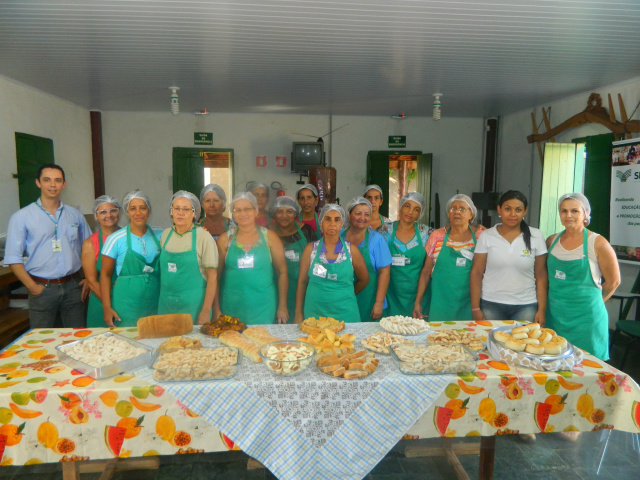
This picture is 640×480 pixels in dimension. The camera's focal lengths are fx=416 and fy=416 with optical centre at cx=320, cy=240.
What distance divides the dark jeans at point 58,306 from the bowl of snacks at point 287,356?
2418 millimetres

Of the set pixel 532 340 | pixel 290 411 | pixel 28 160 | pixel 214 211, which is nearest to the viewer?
pixel 290 411

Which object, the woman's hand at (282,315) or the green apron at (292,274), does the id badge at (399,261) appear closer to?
the green apron at (292,274)

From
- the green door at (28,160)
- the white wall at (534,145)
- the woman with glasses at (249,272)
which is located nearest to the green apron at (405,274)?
the woman with glasses at (249,272)

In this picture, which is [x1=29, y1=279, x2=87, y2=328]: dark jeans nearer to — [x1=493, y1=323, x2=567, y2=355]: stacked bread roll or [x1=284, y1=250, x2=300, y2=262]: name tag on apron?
[x1=284, y1=250, x2=300, y2=262]: name tag on apron

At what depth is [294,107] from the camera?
7332 millimetres

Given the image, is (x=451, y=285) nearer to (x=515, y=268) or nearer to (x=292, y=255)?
(x=515, y=268)

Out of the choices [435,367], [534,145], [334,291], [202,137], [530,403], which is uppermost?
[202,137]

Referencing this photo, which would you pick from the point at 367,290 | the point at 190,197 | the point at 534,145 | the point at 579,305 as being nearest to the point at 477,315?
the point at 579,305

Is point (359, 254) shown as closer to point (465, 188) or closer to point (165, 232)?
point (165, 232)

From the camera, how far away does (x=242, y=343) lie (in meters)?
2.14

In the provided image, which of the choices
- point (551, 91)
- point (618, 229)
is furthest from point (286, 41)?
point (618, 229)

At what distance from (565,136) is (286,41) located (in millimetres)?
4757

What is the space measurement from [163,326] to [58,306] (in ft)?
6.06

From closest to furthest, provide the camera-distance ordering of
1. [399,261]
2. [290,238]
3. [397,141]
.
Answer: [399,261] < [290,238] < [397,141]
